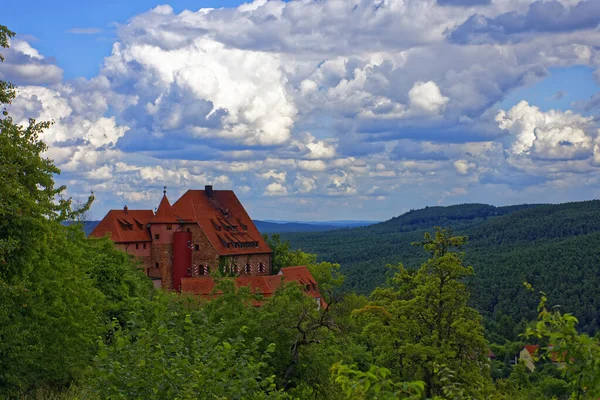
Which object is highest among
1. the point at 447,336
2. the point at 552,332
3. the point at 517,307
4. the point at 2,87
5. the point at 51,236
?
the point at 2,87

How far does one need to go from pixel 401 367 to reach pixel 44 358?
13.9 meters

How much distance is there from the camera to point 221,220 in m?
75.3

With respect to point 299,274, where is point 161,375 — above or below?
above

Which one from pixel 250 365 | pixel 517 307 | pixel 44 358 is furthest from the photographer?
pixel 517 307

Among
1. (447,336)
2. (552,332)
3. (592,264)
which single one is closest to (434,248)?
(447,336)

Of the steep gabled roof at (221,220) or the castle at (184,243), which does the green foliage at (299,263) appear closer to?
the steep gabled roof at (221,220)

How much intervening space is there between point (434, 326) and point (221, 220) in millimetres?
45520

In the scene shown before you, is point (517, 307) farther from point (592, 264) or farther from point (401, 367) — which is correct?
point (401, 367)

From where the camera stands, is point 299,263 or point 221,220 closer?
point 221,220

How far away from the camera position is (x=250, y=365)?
17219 millimetres

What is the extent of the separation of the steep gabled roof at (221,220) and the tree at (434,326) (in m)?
40.8

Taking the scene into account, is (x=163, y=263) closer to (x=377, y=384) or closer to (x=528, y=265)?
(x=377, y=384)

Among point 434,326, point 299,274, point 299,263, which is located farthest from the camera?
point 299,263

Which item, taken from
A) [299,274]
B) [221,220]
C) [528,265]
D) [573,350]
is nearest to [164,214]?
[221,220]
